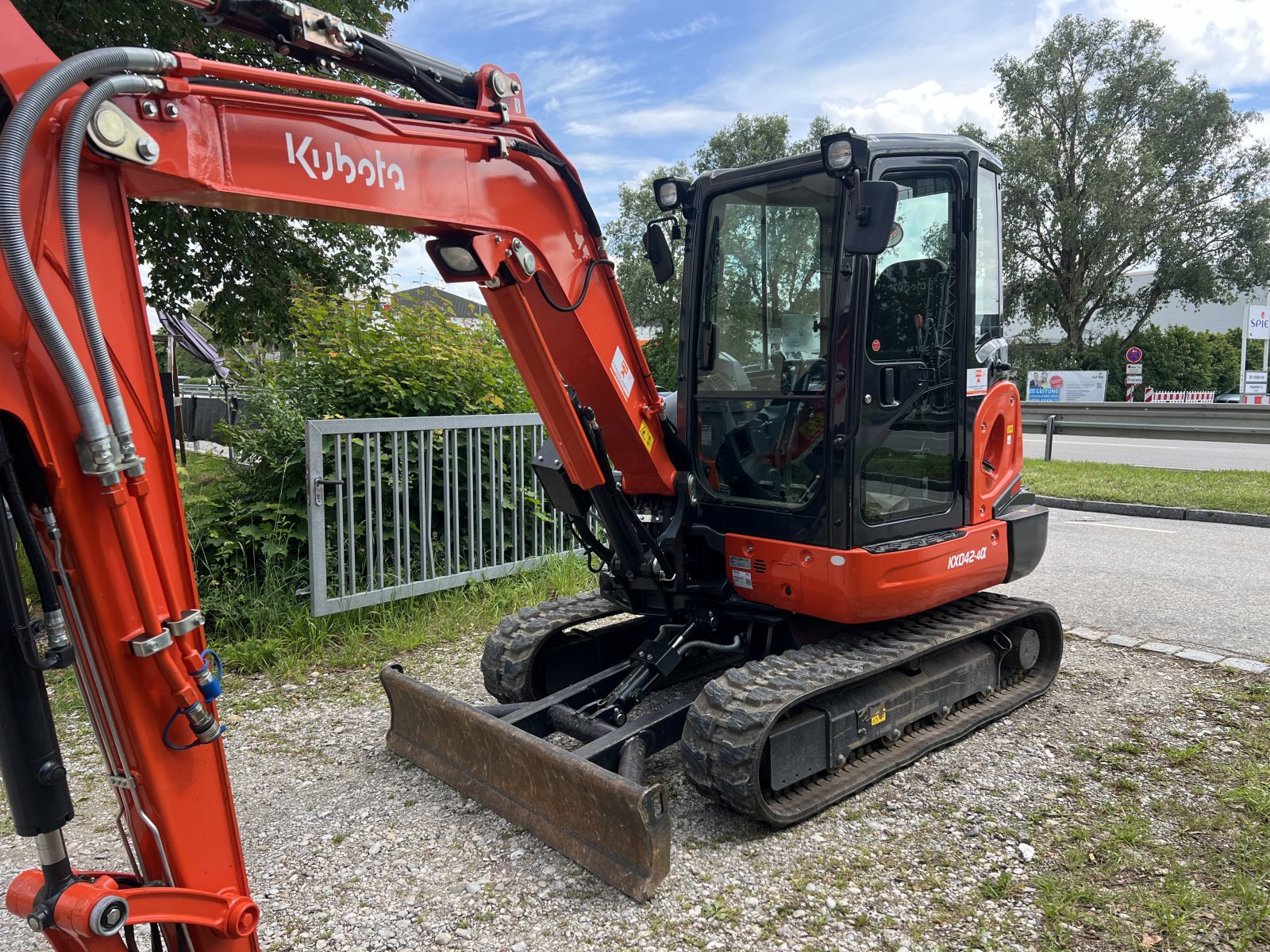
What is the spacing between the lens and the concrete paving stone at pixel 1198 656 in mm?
5156

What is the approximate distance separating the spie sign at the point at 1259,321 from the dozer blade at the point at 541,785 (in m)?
30.6

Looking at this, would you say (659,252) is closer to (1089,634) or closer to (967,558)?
(967,558)

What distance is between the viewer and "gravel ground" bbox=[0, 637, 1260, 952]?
2.80m

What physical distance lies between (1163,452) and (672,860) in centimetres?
1606

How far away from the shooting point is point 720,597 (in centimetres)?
412

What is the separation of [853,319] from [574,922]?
2.46 metres

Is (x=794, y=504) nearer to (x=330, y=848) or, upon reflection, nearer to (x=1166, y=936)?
(x=1166, y=936)

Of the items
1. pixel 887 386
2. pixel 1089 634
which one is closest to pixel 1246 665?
pixel 1089 634

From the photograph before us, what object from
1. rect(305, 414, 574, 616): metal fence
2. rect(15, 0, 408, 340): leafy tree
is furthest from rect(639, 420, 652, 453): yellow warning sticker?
rect(15, 0, 408, 340): leafy tree

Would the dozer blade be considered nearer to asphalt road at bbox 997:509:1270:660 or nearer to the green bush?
the green bush

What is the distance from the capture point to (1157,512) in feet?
32.5

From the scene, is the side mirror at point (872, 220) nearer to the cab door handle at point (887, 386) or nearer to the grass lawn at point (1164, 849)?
the cab door handle at point (887, 386)

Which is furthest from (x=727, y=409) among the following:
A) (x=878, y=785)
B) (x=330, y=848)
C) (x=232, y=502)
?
(x=232, y=502)

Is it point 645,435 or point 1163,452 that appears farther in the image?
point 1163,452
